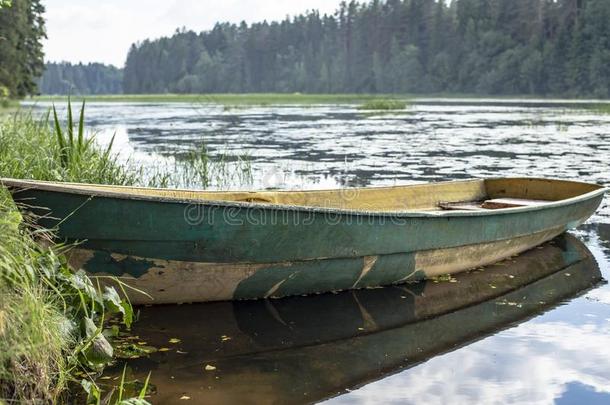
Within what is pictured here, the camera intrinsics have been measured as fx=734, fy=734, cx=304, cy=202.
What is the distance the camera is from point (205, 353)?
5.05m

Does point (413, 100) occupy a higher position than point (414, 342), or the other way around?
point (413, 100)

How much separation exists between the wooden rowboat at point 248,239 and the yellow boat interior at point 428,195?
0.03 m

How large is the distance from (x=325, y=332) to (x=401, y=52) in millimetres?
75969

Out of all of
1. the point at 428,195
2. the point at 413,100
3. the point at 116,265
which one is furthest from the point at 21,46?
the point at 116,265

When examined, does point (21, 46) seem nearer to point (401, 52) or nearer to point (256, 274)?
point (256, 274)

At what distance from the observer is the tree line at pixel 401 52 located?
5728cm

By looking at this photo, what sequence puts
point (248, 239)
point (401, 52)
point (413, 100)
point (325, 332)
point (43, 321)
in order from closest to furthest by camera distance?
point (43, 321) → point (325, 332) → point (248, 239) → point (413, 100) → point (401, 52)

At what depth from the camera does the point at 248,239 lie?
5777mm

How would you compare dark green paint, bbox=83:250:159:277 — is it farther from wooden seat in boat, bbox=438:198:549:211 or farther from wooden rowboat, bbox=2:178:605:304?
wooden seat in boat, bbox=438:198:549:211

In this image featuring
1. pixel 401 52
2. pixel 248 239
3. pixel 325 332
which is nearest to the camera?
pixel 325 332

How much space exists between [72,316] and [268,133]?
1902 centimetres

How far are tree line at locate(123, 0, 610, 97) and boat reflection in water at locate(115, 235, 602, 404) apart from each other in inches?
1878

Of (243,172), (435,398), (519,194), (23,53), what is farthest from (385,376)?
(23,53)

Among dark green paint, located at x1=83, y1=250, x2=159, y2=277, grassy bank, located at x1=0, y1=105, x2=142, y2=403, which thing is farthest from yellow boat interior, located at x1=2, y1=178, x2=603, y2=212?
grassy bank, located at x1=0, y1=105, x2=142, y2=403
